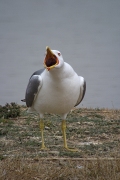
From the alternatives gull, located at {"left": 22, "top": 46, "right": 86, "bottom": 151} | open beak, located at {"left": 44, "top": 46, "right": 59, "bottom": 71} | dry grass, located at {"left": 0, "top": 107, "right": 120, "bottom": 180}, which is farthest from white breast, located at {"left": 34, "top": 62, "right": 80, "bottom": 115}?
dry grass, located at {"left": 0, "top": 107, "right": 120, "bottom": 180}

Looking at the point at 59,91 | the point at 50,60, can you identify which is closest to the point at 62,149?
the point at 59,91

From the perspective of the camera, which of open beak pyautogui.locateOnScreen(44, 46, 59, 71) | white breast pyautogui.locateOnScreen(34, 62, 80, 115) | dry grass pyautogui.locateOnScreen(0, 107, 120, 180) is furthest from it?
white breast pyautogui.locateOnScreen(34, 62, 80, 115)

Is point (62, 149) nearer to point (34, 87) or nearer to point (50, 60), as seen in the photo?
point (34, 87)

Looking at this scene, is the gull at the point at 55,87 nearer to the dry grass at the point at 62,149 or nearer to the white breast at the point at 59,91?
the white breast at the point at 59,91

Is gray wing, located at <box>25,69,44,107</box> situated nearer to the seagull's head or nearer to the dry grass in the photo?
the seagull's head

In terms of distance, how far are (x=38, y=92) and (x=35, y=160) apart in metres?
0.81

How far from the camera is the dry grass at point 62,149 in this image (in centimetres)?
377

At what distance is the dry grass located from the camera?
3.77 m

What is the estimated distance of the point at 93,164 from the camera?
3.91 metres

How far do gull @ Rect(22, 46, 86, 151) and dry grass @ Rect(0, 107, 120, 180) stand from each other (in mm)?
290

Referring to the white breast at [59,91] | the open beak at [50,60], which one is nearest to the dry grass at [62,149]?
the white breast at [59,91]

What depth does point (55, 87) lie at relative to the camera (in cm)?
471

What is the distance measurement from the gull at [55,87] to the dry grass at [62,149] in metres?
0.29

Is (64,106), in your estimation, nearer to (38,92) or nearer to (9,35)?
(38,92)
